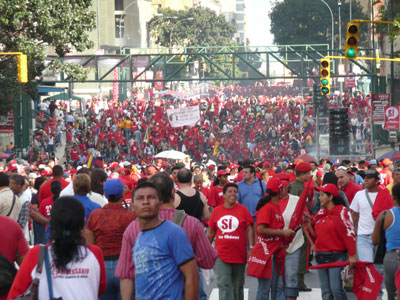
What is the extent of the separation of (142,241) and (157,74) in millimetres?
49760

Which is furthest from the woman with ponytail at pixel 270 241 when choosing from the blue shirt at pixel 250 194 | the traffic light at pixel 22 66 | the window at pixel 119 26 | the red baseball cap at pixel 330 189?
the window at pixel 119 26

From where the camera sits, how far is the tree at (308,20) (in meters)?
97.4

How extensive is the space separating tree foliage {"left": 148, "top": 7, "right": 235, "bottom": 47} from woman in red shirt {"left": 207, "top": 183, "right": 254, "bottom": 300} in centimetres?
10042

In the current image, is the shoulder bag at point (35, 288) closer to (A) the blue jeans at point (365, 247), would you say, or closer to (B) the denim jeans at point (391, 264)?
(B) the denim jeans at point (391, 264)

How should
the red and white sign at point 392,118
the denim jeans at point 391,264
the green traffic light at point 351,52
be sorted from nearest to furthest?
the denim jeans at point 391,264 → the green traffic light at point 351,52 → the red and white sign at point 392,118

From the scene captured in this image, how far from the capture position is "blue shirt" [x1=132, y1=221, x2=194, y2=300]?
579 cm

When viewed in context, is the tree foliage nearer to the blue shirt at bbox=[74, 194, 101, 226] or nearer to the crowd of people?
the crowd of people

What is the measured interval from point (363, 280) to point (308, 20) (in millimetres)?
91926

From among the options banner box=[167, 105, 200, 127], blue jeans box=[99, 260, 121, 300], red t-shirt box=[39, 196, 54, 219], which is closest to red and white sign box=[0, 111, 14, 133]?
banner box=[167, 105, 200, 127]

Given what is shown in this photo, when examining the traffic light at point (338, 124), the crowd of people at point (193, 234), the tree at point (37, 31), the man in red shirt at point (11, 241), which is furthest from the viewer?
the traffic light at point (338, 124)

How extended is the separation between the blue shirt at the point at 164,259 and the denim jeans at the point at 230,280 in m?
4.13

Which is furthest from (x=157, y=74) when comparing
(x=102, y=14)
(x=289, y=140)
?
(x=102, y=14)

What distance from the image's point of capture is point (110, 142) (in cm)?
4478

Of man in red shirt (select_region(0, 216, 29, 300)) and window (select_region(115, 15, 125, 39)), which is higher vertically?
window (select_region(115, 15, 125, 39))
